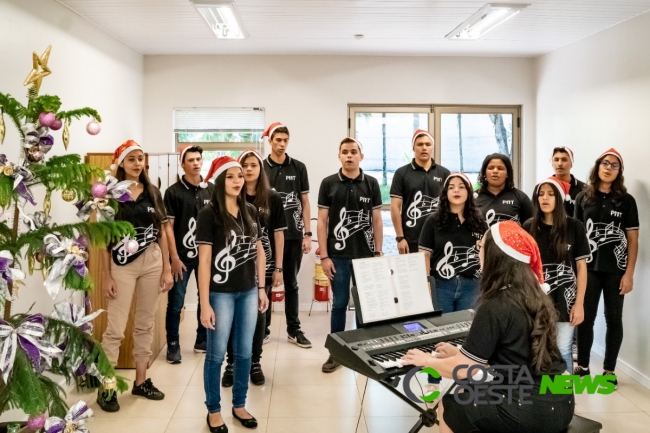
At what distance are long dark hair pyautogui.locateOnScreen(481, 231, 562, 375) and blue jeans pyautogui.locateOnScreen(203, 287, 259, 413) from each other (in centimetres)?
134

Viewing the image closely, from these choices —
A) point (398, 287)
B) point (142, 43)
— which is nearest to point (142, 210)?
point (398, 287)

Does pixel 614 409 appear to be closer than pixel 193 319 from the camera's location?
Yes

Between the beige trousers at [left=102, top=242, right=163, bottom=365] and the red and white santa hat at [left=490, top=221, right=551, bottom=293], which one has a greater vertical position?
the red and white santa hat at [left=490, top=221, right=551, bottom=293]

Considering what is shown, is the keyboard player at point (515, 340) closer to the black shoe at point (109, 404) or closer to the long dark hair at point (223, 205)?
the long dark hair at point (223, 205)

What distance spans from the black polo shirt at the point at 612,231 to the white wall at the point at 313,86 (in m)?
2.35

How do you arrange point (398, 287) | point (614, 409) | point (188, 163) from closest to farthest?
point (398, 287), point (614, 409), point (188, 163)

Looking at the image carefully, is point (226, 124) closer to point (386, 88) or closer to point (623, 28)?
point (386, 88)

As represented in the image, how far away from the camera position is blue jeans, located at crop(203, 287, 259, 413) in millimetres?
3008

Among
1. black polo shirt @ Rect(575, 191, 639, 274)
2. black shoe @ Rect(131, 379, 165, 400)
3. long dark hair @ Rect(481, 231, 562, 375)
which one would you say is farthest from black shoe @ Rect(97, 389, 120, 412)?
black polo shirt @ Rect(575, 191, 639, 274)

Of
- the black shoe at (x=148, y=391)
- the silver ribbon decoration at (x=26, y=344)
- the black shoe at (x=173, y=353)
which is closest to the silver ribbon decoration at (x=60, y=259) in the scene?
the silver ribbon decoration at (x=26, y=344)

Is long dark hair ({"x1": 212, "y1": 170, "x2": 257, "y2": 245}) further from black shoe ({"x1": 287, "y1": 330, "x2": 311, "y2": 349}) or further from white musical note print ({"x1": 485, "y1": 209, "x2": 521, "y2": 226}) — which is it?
black shoe ({"x1": 287, "y1": 330, "x2": 311, "y2": 349})

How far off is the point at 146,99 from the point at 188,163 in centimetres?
207

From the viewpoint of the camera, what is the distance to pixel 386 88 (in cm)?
596

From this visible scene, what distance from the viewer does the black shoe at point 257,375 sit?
3.95 metres
